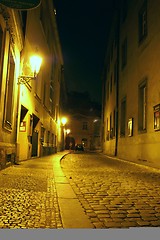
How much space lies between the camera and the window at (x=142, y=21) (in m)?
14.4

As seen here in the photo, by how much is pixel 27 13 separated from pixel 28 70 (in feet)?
8.30

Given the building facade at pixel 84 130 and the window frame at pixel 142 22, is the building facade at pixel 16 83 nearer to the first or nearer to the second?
the window frame at pixel 142 22

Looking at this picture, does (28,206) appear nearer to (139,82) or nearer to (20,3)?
(20,3)

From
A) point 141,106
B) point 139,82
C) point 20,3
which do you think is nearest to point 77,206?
point 20,3

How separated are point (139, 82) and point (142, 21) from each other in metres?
3.53

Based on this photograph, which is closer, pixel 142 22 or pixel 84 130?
pixel 142 22

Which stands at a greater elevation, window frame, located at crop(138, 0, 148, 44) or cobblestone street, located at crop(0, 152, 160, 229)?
window frame, located at crop(138, 0, 148, 44)

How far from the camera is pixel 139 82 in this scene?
14539mm

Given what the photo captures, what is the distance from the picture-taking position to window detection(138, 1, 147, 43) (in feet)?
47.2

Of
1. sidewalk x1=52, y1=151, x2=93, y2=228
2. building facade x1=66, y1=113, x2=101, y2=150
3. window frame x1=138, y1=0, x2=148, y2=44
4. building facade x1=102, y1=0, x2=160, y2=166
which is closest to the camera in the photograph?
sidewalk x1=52, y1=151, x2=93, y2=228

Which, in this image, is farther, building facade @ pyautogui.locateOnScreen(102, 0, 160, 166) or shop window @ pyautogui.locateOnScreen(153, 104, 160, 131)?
building facade @ pyautogui.locateOnScreen(102, 0, 160, 166)

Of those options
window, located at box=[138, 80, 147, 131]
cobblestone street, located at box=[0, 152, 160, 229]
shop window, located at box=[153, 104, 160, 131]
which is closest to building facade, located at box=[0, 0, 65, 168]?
cobblestone street, located at box=[0, 152, 160, 229]

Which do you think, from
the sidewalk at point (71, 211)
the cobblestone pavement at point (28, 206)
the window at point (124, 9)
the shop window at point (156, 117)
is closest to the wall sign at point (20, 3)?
the cobblestone pavement at point (28, 206)

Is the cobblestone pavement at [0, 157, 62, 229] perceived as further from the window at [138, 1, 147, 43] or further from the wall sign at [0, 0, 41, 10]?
the window at [138, 1, 147, 43]
